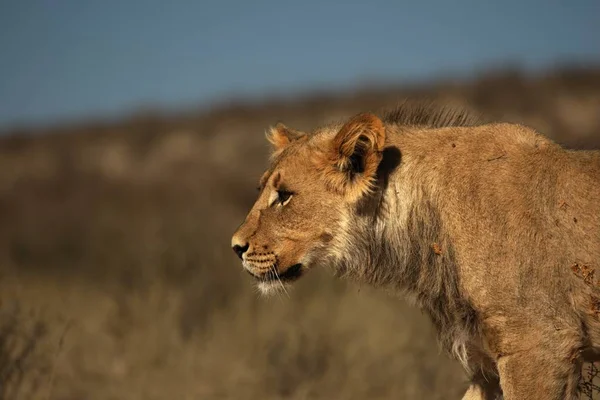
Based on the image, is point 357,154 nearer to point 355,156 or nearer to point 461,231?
point 355,156

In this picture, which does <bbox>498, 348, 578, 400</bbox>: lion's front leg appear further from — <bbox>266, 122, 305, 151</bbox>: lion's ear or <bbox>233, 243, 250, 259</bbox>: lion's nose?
<bbox>266, 122, 305, 151</bbox>: lion's ear

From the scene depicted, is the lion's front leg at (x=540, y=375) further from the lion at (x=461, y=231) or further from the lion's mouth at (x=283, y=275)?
the lion's mouth at (x=283, y=275)

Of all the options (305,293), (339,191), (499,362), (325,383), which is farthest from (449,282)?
(305,293)

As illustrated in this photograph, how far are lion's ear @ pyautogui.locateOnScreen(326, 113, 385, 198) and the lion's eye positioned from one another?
1.00 ft

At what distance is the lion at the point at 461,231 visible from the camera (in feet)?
17.7

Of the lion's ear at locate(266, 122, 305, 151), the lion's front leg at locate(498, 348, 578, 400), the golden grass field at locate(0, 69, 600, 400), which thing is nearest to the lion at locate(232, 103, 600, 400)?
the lion's front leg at locate(498, 348, 578, 400)

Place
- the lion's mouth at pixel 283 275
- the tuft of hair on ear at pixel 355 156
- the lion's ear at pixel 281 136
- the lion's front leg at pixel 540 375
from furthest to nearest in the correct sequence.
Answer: the lion's ear at pixel 281 136 < the lion's mouth at pixel 283 275 < the tuft of hair on ear at pixel 355 156 < the lion's front leg at pixel 540 375

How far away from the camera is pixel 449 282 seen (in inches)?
228

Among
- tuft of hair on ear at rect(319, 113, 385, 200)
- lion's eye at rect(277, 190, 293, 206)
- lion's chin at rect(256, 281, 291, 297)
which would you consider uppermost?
tuft of hair on ear at rect(319, 113, 385, 200)

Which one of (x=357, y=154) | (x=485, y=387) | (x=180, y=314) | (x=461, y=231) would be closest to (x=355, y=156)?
(x=357, y=154)

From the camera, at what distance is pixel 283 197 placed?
252 inches

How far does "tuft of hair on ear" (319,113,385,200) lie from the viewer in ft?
19.8

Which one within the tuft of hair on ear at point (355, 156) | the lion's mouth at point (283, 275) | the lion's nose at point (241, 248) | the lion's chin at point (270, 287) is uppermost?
the tuft of hair on ear at point (355, 156)

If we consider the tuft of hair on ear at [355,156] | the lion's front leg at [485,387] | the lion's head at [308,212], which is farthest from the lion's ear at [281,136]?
the lion's front leg at [485,387]
